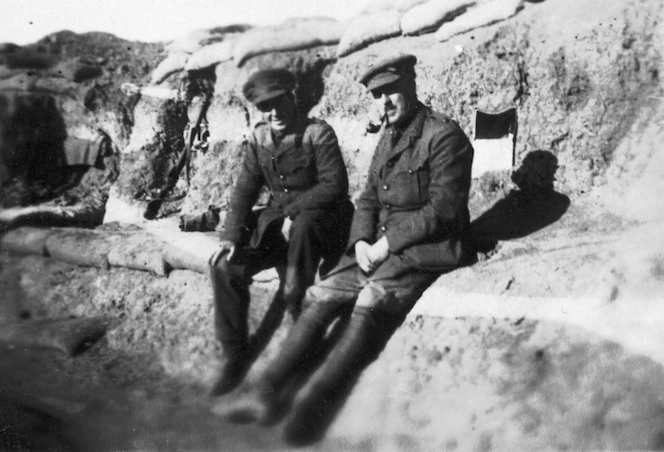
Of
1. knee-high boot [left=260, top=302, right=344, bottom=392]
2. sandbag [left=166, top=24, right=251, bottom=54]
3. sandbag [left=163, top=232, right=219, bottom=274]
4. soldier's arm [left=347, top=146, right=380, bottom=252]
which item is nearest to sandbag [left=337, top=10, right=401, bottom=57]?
sandbag [left=166, top=24, right=251, bottom=54]

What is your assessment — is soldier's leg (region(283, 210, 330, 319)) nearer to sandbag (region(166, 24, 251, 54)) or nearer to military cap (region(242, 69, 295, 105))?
military cap (region(242, 69, 295, 105))

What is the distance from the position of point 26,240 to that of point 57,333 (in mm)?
1412

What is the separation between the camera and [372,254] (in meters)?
3.05

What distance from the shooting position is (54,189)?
5949 mm

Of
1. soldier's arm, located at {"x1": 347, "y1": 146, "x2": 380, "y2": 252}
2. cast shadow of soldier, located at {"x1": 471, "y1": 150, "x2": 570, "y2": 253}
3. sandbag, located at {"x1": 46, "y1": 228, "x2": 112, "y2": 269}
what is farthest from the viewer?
sandbag, located at {"x1": 46, "y1": 228, "x2": 112, "y2": 269}

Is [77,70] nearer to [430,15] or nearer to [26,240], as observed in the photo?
[26,240]

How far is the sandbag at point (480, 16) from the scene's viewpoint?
3805mm

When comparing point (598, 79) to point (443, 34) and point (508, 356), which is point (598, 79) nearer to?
point (443, 34)

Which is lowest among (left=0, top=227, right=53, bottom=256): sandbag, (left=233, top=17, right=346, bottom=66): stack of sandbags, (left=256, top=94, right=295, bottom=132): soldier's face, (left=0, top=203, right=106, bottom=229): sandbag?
(left=0, top=227, right=53, bottom=256): sandbag

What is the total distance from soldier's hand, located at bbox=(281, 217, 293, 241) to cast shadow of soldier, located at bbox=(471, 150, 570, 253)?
1173mm

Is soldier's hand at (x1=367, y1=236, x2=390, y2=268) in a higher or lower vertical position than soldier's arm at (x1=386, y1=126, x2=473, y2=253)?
lower

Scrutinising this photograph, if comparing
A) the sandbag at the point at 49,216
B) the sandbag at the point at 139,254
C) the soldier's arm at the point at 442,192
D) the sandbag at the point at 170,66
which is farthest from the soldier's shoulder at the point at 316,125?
the sandbag at the point at 49,216

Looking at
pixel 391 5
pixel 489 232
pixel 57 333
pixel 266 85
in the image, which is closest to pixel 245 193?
pixel 266 85

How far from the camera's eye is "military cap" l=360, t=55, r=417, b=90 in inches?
115
